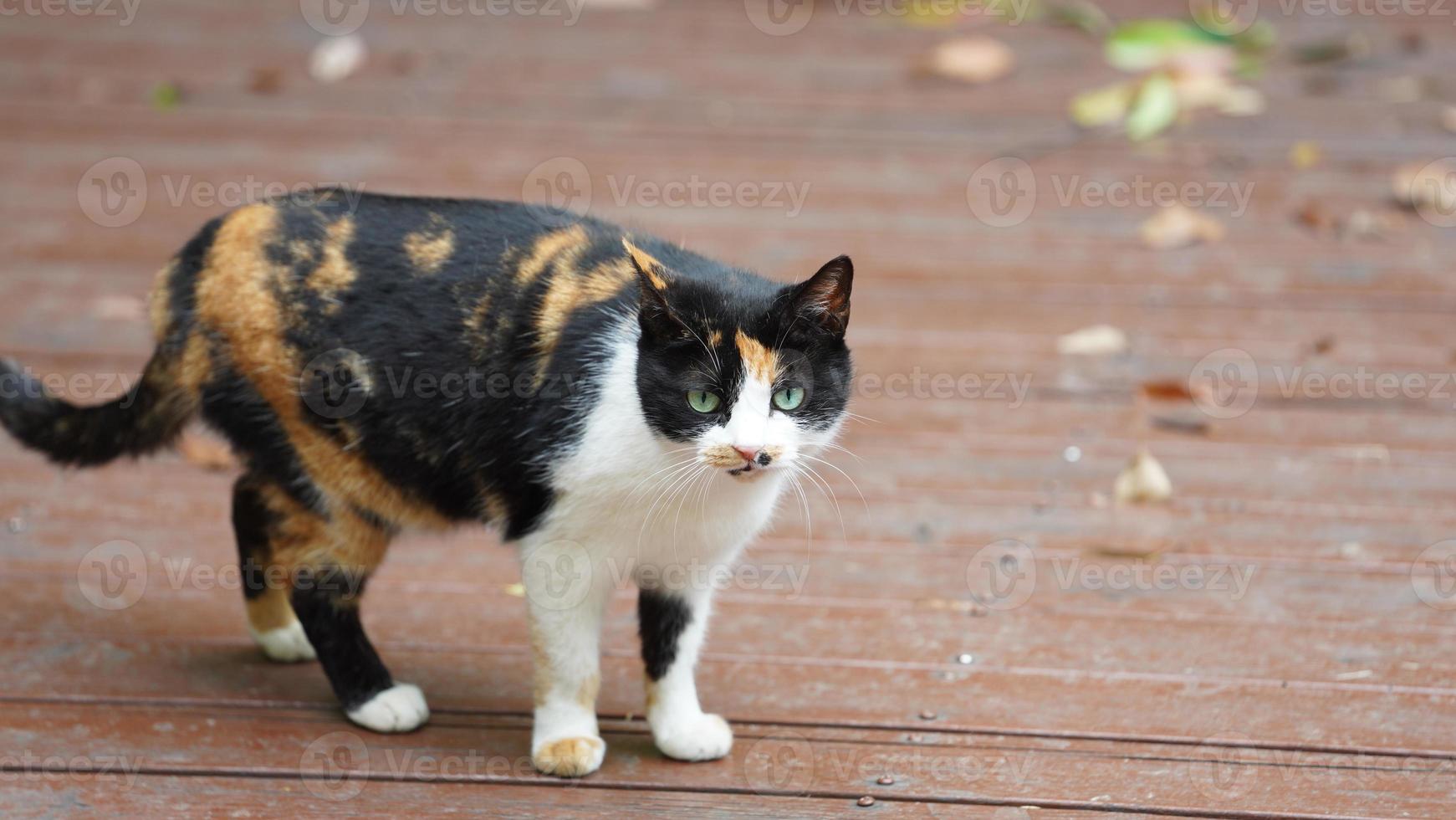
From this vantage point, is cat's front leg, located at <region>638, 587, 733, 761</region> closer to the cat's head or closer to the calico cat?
the calico cat

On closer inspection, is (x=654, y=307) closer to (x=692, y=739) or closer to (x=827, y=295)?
(x=827, y=295)

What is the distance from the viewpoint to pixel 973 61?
612 cm

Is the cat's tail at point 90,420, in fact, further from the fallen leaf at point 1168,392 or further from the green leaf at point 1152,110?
the green leaf at point 1152,110

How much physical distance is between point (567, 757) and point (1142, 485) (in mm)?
1691

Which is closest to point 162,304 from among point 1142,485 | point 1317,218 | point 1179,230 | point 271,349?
point 271,349

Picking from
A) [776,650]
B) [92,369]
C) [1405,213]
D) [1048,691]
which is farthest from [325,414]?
[1405,213]

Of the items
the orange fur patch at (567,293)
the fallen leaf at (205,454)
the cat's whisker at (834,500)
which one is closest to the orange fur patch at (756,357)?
the orange fur patch at (567,293)

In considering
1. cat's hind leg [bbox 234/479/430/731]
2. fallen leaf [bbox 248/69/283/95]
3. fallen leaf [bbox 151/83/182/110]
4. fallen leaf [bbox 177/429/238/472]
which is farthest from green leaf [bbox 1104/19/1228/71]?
cat's hind leg [bbox 234/479/430/731]

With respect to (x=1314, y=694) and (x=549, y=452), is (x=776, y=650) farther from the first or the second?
(x=1314, y=694)

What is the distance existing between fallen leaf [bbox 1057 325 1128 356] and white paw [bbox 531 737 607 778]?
224 centimetres

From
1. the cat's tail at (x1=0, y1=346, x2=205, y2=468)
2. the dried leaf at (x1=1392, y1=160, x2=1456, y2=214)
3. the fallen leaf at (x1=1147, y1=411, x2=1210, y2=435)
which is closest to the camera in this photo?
the cat's tail at (x1=0, y1=346, x2=205, y2=468)

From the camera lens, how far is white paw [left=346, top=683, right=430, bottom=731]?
2.73 m

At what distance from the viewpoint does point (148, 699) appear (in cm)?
280

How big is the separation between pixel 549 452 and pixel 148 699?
3.15ft
